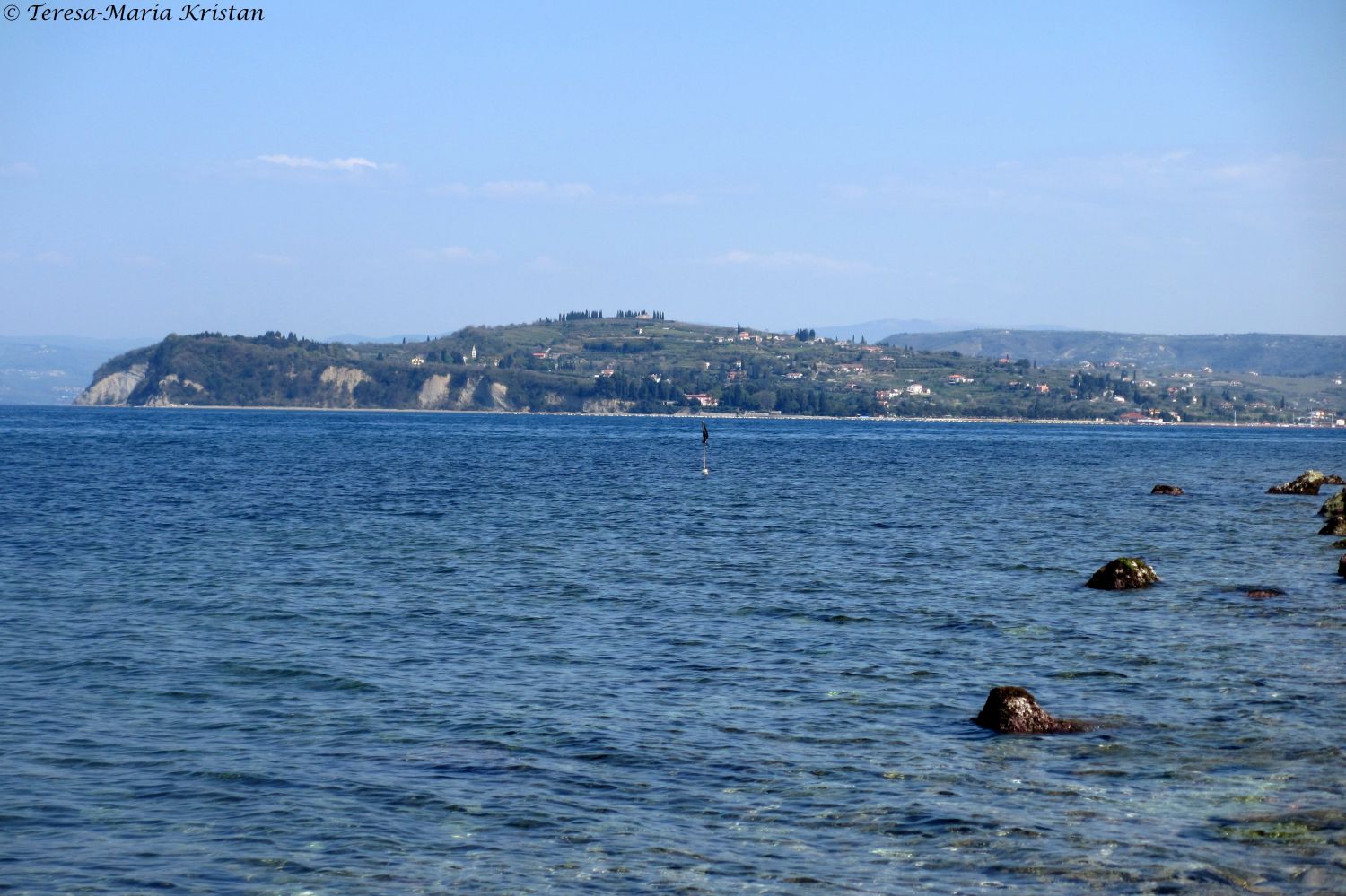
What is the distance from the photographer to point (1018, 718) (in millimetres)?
20281

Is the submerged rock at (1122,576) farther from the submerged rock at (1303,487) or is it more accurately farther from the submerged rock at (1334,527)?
the submerged rock at (1303,487)

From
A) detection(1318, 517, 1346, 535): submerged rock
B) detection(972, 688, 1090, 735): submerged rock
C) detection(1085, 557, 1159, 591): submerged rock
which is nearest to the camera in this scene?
detection(972, 688, 1090, 735): submerged rock

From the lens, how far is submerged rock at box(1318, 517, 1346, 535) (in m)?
52.8

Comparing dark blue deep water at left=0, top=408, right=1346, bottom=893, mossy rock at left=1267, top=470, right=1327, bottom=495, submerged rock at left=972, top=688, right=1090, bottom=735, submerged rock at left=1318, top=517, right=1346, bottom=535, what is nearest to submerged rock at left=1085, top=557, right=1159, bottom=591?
dark blue deep water at left=0, top=408, right=1346, bottom=893

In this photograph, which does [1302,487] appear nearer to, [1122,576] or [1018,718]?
[1122,576]

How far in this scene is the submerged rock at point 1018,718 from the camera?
20.2 m

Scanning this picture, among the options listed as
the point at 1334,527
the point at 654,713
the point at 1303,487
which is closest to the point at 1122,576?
the point at 654,713

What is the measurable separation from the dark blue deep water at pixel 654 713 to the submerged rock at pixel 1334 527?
3.52 ft

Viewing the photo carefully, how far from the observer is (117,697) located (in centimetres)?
2186

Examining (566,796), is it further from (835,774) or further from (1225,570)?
(1225,570)

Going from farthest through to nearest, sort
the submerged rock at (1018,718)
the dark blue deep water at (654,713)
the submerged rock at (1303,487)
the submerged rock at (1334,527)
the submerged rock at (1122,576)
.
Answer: the submerged rock at (1303,487) → the submerged rock at (1334,527) → the submerged rock at (1122,576) → the submerged rock at (1018,718) → the dark blue deep water at (654,713)

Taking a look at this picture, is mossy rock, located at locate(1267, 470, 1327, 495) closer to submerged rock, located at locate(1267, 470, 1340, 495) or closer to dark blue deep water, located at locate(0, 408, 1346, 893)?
submerged rock, located at locate(1267, 470, 1340, 495)

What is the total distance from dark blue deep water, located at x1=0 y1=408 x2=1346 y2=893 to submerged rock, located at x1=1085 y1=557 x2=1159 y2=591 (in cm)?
63

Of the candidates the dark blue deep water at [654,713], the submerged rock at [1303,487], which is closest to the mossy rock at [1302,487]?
the submerged rock at [1303,487]
